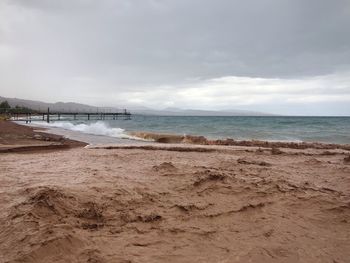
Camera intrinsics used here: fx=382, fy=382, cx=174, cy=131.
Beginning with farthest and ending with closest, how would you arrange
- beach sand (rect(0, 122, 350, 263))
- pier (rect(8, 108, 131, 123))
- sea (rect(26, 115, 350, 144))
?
pier (rect(8, 108, 131, 123)) → sea (rect(26, 115, 350, 144)) → beach sand (rect(0, 122, 350, 263))

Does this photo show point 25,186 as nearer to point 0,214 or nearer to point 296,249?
point 0,214

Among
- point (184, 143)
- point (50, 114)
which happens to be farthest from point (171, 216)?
point (50, 114)

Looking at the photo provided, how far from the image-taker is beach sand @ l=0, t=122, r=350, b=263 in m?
4.33

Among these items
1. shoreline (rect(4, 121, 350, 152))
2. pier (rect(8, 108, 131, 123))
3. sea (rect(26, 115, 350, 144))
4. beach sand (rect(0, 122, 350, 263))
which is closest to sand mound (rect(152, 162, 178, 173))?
beach sand (rect(0, 122, 350, 263))

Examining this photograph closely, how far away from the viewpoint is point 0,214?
198 inches

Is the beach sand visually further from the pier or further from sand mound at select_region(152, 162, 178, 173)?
the pier

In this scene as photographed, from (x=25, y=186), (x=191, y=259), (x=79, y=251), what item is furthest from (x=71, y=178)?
(x=191, y=259)

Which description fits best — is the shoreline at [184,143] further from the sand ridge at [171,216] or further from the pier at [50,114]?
the pier at [50,114]

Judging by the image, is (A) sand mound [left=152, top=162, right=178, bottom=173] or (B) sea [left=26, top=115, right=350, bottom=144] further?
(B) sea [left=26, top=115, right=350, bottom=144]

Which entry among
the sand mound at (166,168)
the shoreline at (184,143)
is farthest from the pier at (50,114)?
the sand mound at (166,168)

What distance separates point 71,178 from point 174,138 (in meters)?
18.4

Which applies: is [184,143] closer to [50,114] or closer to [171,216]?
[171,216]

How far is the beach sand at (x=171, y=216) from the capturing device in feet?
14.2

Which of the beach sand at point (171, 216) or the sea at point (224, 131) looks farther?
the sea at point (224, 131)
